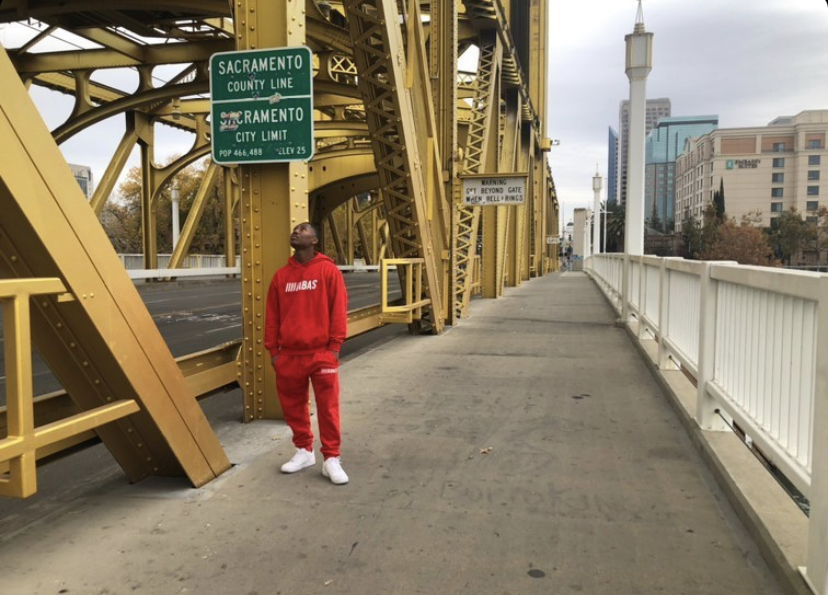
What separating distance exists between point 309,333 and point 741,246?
249 feet

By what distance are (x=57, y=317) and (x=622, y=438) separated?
419cm

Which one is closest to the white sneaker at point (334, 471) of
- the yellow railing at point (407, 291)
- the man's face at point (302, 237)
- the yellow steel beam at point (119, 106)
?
the man's face at point (302, 237)

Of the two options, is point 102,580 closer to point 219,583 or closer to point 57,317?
point 219,583

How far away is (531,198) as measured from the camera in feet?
106

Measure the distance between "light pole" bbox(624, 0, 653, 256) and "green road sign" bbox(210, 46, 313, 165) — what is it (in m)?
8.64

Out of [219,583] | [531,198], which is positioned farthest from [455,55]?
[531,198]

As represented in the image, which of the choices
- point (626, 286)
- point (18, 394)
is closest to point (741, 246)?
point (626, 286)

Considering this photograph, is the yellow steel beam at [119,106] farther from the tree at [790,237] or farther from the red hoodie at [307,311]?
the tree at [790,237]

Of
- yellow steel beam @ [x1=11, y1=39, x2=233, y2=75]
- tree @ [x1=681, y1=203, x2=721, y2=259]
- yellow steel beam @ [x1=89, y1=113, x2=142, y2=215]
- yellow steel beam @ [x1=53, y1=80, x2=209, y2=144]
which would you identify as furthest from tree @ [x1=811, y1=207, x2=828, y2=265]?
yellow steel beam @ [x1=11, y1=39, x2=233, y2=75]

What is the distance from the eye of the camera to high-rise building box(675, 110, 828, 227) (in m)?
113

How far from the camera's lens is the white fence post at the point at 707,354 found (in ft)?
16.9

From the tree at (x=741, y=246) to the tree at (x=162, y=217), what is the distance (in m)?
51.7

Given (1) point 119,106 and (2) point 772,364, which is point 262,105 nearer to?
(2) point 772,364

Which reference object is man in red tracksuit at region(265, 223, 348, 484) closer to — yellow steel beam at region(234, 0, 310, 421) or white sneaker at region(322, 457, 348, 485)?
white sneaker at region(322, 457, 348, 485)
